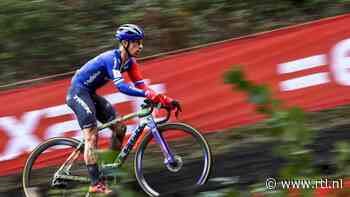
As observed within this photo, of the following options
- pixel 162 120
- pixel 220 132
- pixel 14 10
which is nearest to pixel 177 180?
pixel 162 120

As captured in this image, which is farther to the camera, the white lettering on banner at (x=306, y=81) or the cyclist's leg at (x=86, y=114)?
the white lettering on banner at (x=306, y=81)

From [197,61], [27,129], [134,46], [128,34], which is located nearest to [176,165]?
[134,46]

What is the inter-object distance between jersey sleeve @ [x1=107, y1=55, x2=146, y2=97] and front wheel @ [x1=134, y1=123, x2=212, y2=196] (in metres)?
0.52

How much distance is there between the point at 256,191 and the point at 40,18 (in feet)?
35.5

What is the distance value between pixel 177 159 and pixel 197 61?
3.00 m

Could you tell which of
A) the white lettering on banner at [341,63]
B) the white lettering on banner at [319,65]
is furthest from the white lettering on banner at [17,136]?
the white lettering on banner at [341,63]

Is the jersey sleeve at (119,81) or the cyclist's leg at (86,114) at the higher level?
the jersey sleeve at (119,81)

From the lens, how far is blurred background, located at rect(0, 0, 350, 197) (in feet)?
30.1

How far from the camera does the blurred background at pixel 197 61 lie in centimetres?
918

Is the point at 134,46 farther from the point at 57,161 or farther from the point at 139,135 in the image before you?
the point at 57,161

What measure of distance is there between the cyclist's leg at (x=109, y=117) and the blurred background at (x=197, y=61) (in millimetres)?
851

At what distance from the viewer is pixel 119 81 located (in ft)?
23.0

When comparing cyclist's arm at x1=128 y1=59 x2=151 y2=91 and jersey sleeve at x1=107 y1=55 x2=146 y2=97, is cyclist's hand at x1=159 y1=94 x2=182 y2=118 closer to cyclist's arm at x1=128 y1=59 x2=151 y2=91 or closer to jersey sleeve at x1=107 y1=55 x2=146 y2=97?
jersey sleeve at x1=107 y1=55 x2=146 y2=97

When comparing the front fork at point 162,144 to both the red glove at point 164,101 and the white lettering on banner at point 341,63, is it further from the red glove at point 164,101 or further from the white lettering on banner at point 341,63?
the white lettering on banner at point 341,63
